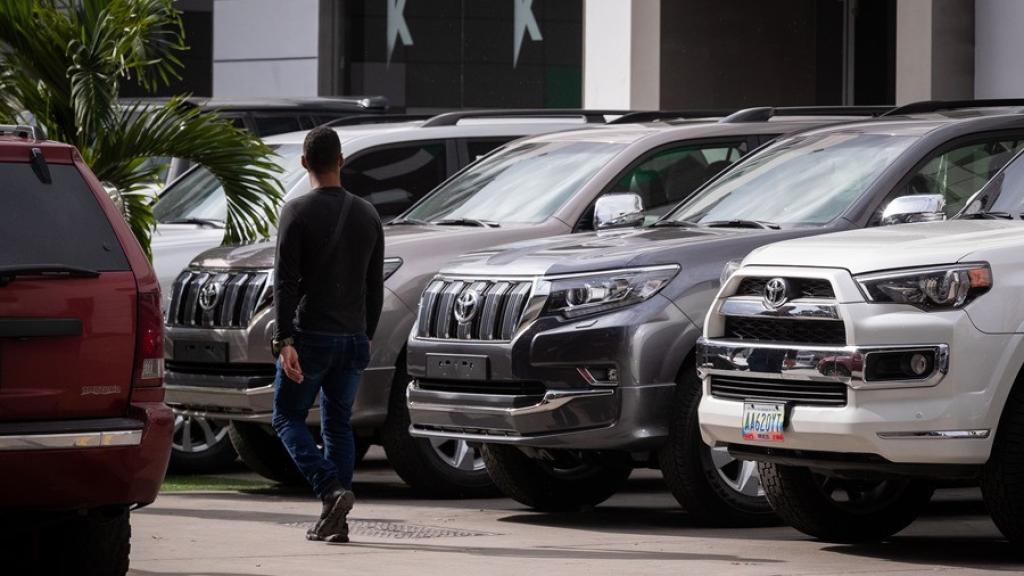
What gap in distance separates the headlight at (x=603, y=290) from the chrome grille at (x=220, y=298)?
220cm

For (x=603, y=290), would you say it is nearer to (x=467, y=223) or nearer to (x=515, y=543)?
(x=515, y=543)

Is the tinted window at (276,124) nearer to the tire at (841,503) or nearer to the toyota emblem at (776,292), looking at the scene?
the tire at (841,503)

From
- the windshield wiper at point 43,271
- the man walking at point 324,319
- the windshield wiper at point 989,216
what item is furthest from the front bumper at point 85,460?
the windshield wiper at point 989,216

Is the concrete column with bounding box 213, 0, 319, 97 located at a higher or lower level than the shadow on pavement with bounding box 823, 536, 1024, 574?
higher

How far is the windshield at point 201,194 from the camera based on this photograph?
Result: 42.6 feet

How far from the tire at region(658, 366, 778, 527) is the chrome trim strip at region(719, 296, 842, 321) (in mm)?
964

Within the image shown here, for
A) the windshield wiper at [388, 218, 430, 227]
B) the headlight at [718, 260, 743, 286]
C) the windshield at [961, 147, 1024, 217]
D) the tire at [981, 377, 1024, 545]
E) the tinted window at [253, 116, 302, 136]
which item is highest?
the tinted window at [253, 116, 302, 136]

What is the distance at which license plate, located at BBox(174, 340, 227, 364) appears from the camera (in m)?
11.1

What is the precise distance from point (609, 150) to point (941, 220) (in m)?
2.82

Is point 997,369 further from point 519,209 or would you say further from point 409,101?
point 409,101

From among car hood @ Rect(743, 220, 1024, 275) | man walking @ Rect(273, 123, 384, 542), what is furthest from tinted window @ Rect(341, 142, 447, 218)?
car hood @ Rect(743, 220, 1024, 275)

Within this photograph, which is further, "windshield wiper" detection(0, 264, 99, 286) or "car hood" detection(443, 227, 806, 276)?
"car hood" detection(443, 227, 806, 276)

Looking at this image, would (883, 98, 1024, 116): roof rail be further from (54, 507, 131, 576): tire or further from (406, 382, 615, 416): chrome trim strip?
(54, 507, 131, 576): tire

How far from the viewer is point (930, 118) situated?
33.7 feet
